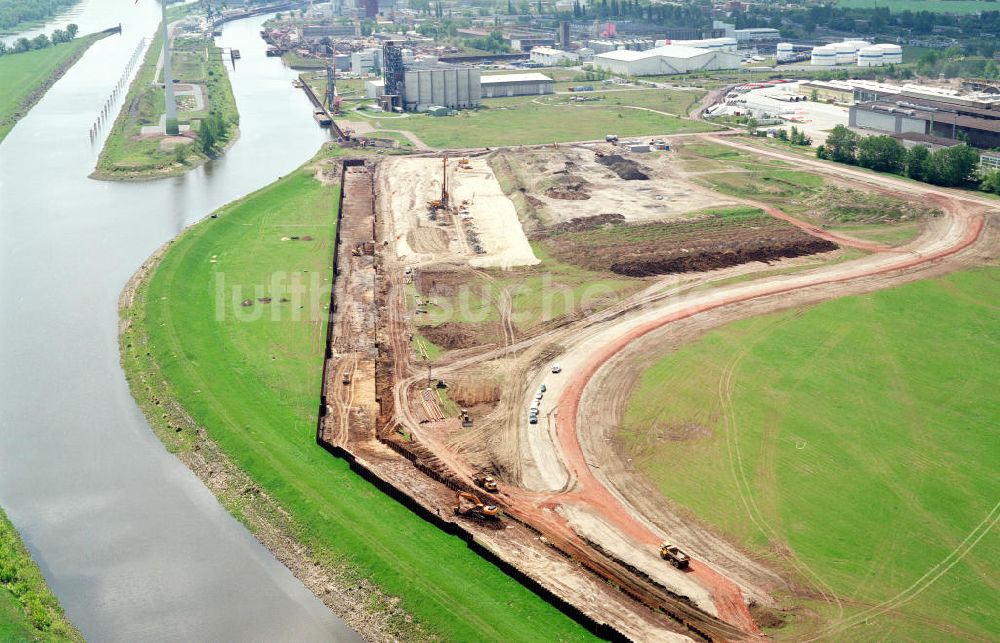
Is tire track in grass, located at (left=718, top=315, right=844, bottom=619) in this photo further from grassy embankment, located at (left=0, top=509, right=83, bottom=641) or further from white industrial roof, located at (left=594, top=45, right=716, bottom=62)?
white industrial roof, located at (left=594, top=45, right=716, bottom=62)

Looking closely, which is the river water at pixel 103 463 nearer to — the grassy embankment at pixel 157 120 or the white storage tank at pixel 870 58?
the grassy embankment at pixel 157 120

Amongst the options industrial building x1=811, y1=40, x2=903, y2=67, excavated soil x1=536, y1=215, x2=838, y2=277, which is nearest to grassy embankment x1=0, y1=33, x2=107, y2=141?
excavated soil x1=536, y1=215, x2=838, y2=277

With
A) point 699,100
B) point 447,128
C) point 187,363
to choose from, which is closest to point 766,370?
point 187,363

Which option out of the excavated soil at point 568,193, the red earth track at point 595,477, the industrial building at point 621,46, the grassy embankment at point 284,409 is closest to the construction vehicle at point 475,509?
the grassy embankment at point 284,409

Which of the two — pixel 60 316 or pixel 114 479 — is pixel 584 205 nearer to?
pixel 60 316

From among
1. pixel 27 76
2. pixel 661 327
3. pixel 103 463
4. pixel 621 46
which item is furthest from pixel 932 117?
pixel 27 76
